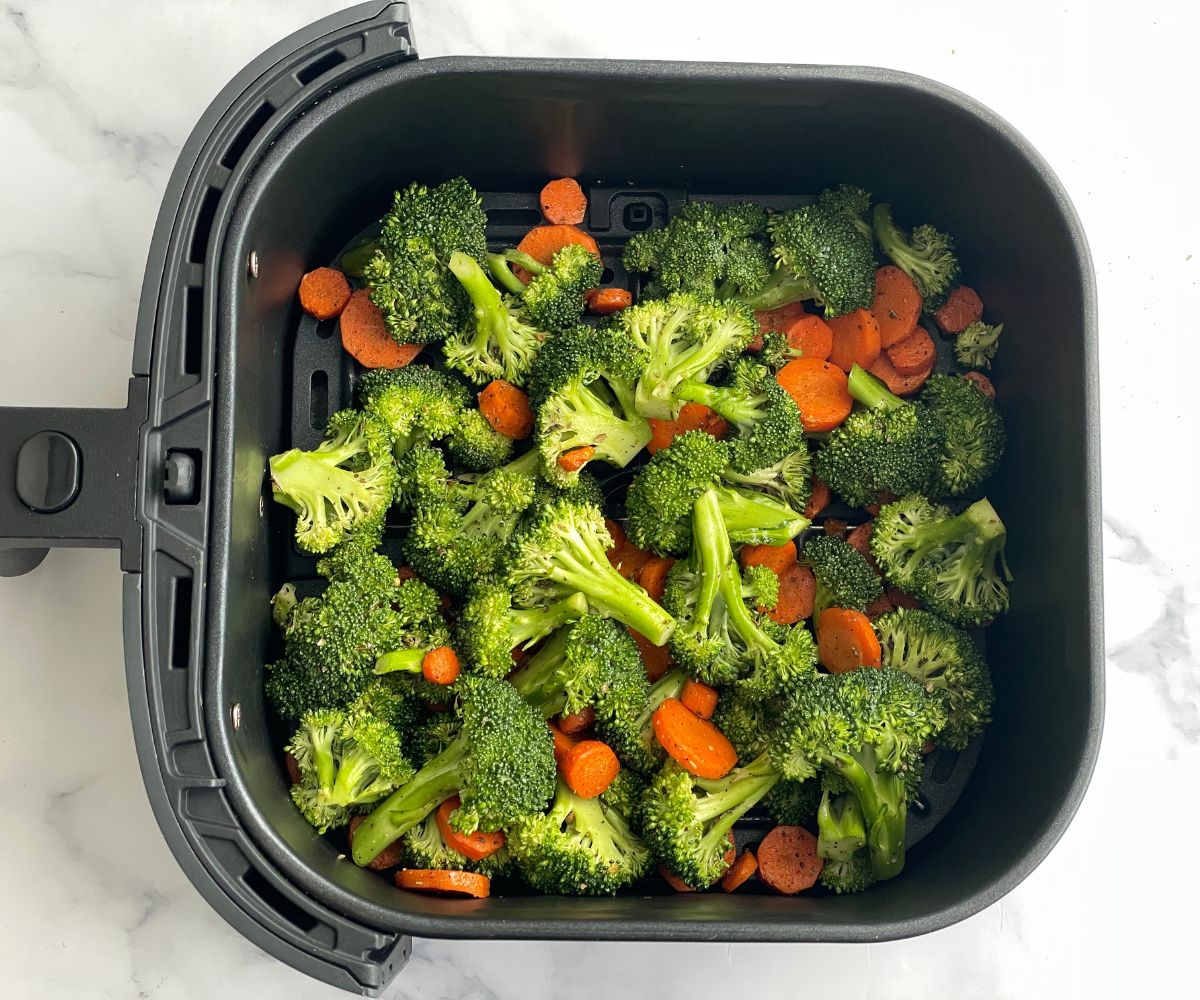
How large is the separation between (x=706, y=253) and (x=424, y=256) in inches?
18.2

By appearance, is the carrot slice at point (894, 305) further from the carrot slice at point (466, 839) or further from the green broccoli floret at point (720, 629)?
the carrot slice at point (466, 839)

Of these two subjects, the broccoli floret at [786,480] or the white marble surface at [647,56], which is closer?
the broccoli floret at [786,480]

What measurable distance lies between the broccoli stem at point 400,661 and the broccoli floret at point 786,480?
0.57 metres

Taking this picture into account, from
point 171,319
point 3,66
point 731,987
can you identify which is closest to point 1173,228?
point 731,987

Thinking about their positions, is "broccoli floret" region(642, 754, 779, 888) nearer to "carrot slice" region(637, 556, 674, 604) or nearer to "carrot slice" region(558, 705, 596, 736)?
"carrot slice" region(558, 705, 596, 736)

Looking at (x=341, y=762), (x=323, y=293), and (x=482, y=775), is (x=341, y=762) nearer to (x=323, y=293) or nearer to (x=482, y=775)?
(x=482, y=775)

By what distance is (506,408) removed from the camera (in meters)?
1.68

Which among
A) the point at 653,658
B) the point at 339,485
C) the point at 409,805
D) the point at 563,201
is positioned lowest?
the point at 409,805

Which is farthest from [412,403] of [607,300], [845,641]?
[845,641]

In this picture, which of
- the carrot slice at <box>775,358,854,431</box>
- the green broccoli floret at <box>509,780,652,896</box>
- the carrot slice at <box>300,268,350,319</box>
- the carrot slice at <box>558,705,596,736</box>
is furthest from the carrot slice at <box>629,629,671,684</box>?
the carrot slice at <box>300,268,350,319</box>

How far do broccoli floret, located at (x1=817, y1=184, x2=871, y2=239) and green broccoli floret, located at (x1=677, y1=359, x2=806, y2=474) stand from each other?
32 cm

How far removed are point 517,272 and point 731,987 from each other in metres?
1.29

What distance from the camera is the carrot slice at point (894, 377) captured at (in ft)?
5.84

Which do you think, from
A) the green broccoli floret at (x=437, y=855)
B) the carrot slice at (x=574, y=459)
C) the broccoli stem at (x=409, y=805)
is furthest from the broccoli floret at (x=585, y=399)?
the green broccoli floret at (x=437, y=855)
